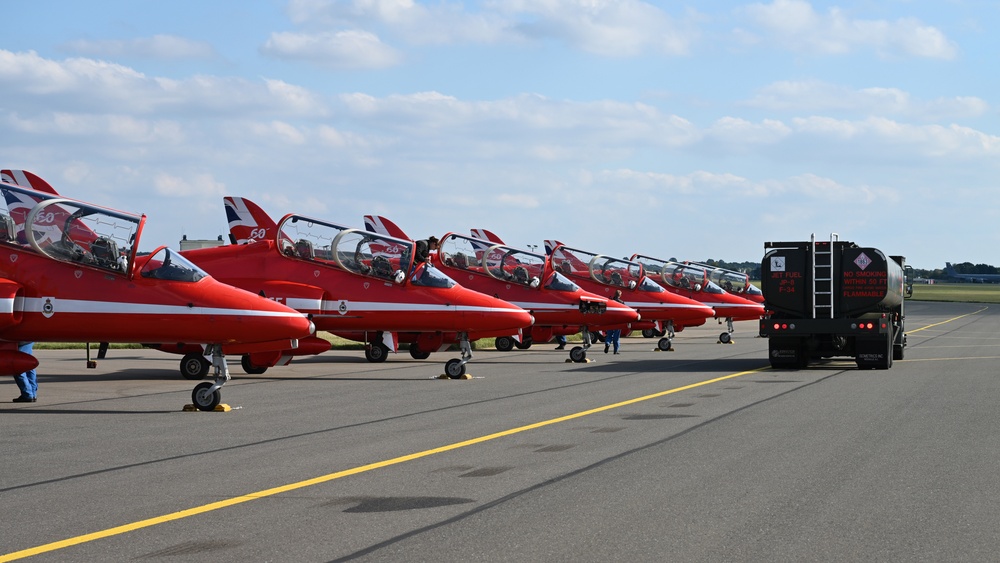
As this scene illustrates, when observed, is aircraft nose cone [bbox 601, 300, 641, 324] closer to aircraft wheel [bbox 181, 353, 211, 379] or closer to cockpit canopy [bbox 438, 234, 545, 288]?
cockpit canopy [bbox 438, 234, 545, 288]

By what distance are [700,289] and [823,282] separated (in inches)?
597

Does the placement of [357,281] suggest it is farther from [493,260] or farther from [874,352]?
[874,352]

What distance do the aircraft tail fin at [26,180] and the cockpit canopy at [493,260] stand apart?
33.5 feet

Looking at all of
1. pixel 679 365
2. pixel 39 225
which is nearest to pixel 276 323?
pixel 39 225

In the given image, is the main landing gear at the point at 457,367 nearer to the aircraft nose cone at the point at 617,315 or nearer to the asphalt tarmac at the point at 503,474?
the asphalt tarmac at the point at 503,474

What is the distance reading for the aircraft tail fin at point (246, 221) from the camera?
86.2 feet

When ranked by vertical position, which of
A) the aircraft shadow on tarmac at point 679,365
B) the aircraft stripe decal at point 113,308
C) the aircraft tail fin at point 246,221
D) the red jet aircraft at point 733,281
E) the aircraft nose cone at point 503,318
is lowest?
the aircraft shadow on tarmac at point 679,365

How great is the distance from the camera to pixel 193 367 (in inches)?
795

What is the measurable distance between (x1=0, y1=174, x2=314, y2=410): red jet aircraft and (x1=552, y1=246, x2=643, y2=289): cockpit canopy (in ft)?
55.3

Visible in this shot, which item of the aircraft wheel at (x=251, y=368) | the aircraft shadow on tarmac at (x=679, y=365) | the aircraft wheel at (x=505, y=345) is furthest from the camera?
the aircraft wheel at (x=505, y=345)

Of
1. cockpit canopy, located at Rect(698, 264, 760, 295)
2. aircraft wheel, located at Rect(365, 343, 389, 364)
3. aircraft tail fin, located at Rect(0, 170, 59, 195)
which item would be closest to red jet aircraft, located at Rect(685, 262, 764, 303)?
cockpit canopy, located at Rect(698, 264, 760, 295)

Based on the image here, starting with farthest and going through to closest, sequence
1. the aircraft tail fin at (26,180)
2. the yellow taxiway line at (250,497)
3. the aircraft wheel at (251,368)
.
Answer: the aircraft wheel at (251,368), the aircraft tail fin at (26,180), the yellow taxiway line at (250,497)

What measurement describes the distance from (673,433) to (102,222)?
838 centimetres

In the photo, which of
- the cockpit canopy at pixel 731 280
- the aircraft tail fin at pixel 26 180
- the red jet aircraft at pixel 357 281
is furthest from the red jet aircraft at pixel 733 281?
the aircraft tail fin at pixel 26 180
